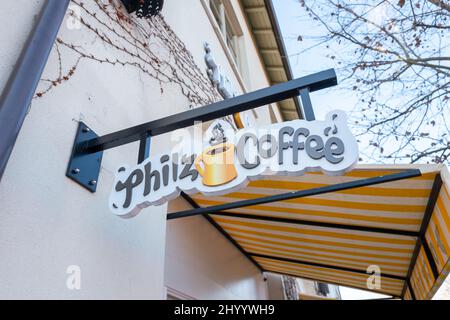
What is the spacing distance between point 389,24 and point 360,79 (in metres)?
0.97

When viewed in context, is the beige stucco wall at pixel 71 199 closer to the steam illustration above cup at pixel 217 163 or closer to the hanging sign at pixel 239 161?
the hanging sign at pixel 239 161

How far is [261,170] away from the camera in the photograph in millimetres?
1259

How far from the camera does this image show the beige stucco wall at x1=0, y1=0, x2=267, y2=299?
3.98ft

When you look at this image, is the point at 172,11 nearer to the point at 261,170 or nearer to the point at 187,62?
the point at 187,62

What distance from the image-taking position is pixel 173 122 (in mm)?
1538

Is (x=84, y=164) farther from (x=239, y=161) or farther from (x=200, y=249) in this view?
(x=200, y=249)

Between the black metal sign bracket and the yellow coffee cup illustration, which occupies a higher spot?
the black metal sign bracket

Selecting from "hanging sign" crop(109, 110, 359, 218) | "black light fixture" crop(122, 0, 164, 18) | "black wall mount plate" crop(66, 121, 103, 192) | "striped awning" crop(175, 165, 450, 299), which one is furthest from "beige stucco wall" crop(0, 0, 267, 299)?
"striped awning" crop(175, 165, 450, 299)

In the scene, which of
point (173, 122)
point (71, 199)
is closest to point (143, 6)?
point (173, 122)

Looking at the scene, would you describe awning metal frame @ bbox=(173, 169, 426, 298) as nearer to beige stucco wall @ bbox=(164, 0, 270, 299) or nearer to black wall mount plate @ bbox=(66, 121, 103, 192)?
beige stucco wall @ bbox=(164, 0, 270, 299)

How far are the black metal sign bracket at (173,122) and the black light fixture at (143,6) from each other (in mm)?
1210

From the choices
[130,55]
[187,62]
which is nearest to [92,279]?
[130,55]

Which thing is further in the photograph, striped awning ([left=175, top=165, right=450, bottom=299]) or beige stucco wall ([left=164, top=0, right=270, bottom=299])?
beige stucco wall ([left=164, top=0, right=270, bottom=299])

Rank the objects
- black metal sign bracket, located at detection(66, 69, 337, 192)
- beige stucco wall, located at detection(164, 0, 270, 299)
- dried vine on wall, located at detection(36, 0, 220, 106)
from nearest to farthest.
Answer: black metal sign bracket, located at detection(66, 69, 337, 192), dried vine on wall, located at detection(36, 0, 220, 106), beige stucco wall, located at detection(164, 0, 270, 299)
